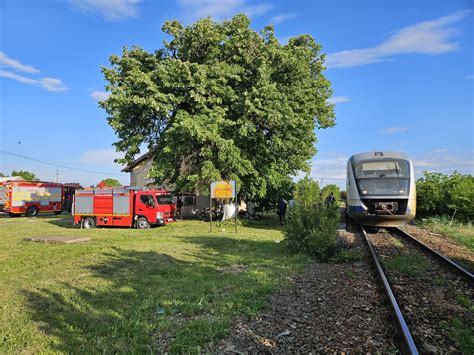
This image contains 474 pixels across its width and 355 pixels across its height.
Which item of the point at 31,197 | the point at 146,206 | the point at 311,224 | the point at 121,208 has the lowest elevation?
the point at 311,224

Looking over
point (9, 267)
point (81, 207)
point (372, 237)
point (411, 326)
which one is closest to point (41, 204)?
point (81, 207)

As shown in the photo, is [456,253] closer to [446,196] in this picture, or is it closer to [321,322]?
[321,322]

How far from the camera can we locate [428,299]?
20.9 ft

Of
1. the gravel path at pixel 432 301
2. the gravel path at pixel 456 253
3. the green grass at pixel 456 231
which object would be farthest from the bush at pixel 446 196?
the gravel path at pixel 432 301

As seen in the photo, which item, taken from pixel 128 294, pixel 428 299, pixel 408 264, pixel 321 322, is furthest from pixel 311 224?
pixel 128 294

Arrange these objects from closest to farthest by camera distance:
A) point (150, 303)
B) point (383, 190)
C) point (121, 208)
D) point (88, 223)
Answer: point (150, 303) < point (383, 190) < point (121, 208) < point (88, 223)

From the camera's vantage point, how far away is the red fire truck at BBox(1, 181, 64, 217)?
1241 inches

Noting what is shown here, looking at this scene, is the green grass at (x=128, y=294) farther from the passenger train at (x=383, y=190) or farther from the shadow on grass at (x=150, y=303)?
the passenger train at (x=383, y=190)

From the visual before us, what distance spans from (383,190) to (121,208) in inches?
550

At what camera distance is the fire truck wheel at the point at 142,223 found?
67.1ft

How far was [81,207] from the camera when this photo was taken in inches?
830

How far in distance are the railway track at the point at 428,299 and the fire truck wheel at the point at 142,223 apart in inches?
529

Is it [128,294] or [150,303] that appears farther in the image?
[128,294]

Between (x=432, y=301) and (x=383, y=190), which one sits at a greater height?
(x=383, y=190)
